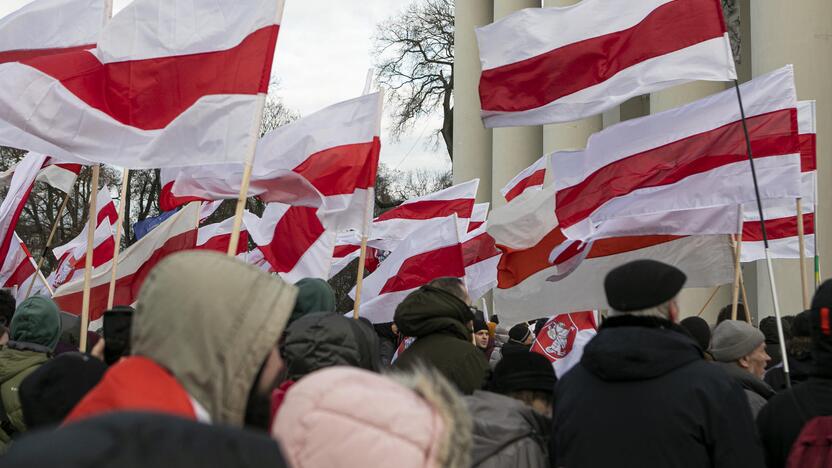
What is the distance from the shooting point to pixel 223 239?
1153 cm

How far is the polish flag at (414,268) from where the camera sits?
9.47 m

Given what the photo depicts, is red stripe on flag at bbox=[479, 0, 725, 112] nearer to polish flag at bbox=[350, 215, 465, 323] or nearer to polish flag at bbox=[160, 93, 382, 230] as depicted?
polish flag at bbox=[160, 93, 382, 230]

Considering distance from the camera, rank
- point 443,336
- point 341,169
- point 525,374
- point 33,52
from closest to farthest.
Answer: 1. point 525,374
2. point 443,336
3. point 33,52
4. point 341,169

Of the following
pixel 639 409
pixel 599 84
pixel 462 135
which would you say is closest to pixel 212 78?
pixel 599 84

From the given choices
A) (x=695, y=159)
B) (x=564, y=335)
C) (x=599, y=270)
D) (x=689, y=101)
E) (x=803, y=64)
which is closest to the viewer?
(x=695, y=159)

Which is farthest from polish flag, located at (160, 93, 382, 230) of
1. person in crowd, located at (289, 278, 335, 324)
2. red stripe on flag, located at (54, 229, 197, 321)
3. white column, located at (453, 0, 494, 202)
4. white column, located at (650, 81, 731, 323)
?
white column, located at (453, 0, 494, 202)

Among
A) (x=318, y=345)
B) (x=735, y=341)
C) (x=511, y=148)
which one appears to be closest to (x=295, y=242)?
(x=318, y=345)

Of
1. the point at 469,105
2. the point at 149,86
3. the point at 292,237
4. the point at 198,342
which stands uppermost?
the point at 469,105

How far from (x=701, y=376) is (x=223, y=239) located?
889 centimetres

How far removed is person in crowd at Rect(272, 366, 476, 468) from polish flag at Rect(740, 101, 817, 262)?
6680 millimetres

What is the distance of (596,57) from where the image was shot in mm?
6594

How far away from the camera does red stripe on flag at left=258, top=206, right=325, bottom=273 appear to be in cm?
930

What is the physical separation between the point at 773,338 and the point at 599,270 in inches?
52.2

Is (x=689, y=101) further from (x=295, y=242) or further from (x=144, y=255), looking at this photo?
(x=144, y=255)
